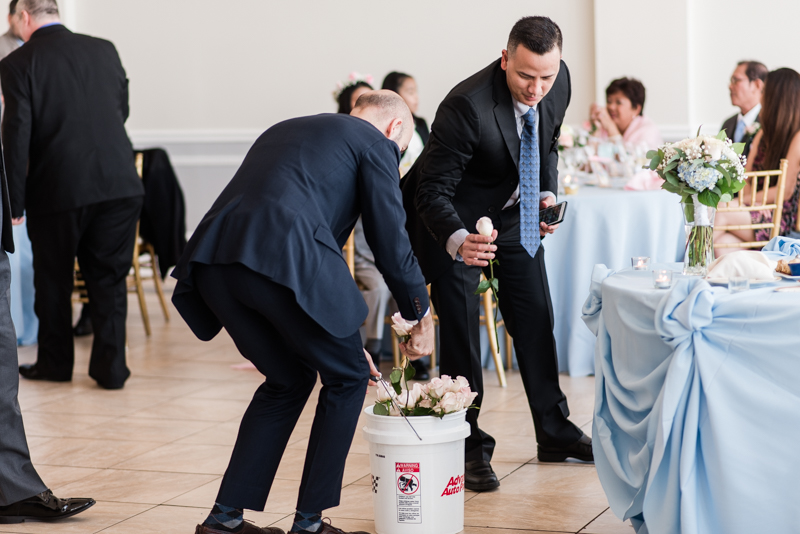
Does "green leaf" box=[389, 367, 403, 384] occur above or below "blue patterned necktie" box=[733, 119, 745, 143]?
below

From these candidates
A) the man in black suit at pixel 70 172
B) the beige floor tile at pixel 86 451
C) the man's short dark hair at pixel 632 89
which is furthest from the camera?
the man's short dark hair at pixel 632 89

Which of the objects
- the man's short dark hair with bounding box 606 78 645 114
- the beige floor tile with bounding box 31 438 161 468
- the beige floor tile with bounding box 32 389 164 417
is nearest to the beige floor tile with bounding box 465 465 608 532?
the beige floor tile with bounding box 31 438 161 468

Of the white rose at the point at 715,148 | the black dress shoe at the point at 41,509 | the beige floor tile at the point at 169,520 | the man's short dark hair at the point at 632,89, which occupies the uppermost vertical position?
the man's short dark hair at the point at 632,89

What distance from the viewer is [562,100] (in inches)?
116

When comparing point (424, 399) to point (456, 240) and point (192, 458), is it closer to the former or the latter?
point (456, 240)

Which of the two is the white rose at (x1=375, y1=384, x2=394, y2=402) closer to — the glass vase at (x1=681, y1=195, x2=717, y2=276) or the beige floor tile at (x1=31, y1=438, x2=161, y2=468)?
the glass vase at (x1=681, y1=195, x2=717, y2=276)

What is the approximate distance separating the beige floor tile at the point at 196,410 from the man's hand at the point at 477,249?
1655 mm

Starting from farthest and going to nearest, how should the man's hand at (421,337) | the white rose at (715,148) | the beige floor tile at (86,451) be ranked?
the beige floor tile at (86,451)
the man's hand at (421,337)
the white rose at (715,148)

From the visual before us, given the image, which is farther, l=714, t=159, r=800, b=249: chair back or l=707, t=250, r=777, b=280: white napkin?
l=714, t=159, r=800, b=249: chair back

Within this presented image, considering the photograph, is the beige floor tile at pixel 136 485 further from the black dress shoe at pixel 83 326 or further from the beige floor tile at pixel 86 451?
the black dress shoe at pixel 83 326

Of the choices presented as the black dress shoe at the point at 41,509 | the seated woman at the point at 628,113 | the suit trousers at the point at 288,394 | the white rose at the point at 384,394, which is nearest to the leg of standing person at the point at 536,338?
the white rose at the point at 384,394

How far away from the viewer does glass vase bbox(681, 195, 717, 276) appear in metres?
2.36

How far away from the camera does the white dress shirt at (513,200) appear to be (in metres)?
2.66

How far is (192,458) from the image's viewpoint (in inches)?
130
